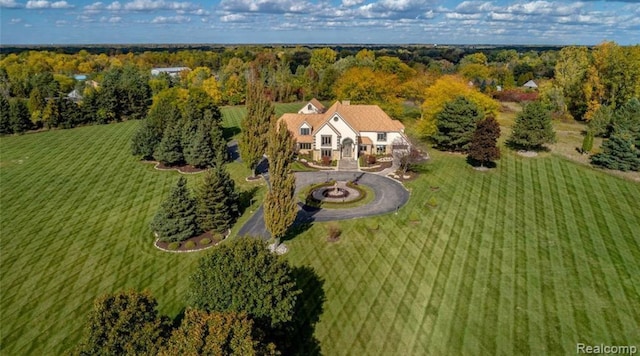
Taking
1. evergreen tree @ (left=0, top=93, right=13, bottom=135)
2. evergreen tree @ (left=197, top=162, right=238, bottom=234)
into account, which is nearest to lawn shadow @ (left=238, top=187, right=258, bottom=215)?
evergreen tree @ (left=197, top=162, right=238, bottom=234)

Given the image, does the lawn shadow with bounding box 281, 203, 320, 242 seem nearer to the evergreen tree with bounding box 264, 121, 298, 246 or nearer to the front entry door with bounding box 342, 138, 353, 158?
the evergreen tree with bounding box 264, 121, 298, 246

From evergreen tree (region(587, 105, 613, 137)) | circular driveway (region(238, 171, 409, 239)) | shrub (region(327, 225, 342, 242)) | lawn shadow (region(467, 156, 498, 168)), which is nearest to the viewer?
shrub (region(327, 225, 342, 242))

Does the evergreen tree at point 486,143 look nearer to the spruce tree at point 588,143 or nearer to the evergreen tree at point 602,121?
the spruce tree at point 588,143

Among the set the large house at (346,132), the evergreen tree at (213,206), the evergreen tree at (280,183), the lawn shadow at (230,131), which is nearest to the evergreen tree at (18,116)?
the lawn shadow at (230,131)

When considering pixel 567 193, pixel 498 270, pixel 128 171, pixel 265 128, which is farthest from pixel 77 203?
pixel 567 193

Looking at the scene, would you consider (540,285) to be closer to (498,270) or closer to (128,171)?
(498,270)

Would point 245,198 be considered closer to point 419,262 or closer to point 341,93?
point 419,262
